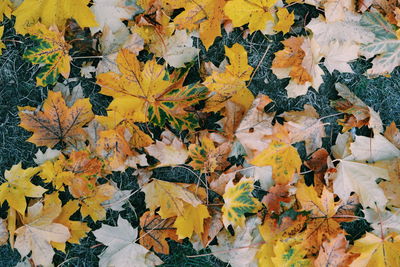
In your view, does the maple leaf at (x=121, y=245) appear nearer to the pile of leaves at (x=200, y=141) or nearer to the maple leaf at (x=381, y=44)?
the pile of leaves at (x=200, y=141)

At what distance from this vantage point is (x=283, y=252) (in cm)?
154

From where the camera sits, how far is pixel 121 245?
154 cm

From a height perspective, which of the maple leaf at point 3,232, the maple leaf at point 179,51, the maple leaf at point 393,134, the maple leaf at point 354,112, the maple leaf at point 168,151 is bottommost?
the maple leaf at point 3,232

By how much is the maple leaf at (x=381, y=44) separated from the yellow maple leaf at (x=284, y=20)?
285mm

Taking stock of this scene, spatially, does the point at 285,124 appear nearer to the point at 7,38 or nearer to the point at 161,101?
the point at 161,101

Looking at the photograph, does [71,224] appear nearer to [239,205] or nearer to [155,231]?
[155,231]

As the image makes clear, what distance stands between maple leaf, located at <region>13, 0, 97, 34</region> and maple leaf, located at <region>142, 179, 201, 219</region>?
2.25 ft

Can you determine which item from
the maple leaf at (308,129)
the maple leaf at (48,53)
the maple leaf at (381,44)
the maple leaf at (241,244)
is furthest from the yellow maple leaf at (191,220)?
the maple leaf at (381,44)

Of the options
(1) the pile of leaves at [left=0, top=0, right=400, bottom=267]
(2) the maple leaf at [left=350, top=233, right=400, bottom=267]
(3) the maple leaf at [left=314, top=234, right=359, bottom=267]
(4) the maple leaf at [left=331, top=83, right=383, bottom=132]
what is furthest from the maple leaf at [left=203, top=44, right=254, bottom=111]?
(2) the maple leaf at [left=350, top=233, right=400, bottom=267]

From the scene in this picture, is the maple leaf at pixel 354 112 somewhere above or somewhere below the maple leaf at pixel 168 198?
above

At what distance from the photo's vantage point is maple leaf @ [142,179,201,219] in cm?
152

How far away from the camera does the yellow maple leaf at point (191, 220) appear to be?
5.00 feet

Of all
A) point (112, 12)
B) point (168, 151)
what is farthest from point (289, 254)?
point (112, 12)

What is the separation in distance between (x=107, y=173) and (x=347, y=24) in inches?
45.2
